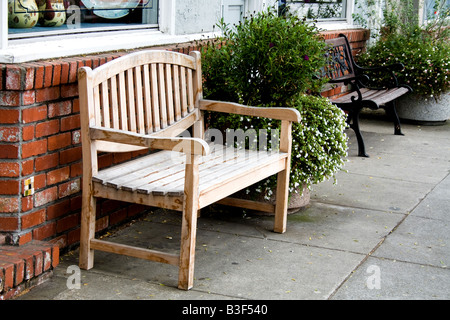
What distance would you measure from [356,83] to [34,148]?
4.12 m

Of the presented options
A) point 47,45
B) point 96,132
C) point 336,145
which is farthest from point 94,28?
point 336,145

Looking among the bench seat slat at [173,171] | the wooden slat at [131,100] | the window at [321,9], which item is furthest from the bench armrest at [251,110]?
the window at [321,9]

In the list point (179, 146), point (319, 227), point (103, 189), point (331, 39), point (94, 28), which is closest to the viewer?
point (179, 146)

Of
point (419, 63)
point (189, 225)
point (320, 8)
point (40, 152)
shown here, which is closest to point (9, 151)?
point (40, 152)

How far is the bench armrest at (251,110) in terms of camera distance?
13.8 feet

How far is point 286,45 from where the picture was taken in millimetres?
4355

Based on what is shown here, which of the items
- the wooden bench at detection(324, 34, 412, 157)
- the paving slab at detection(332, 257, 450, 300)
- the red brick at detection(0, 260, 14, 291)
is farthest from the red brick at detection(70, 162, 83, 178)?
the wooden bench at detection(324, 34, 412, 157)

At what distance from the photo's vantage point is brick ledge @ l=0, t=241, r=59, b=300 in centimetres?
320

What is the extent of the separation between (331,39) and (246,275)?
4339 millimetres

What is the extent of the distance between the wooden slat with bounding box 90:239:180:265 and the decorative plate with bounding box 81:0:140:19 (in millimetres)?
1509

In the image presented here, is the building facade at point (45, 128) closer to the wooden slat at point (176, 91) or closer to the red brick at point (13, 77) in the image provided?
the red brick at point (13, 77)

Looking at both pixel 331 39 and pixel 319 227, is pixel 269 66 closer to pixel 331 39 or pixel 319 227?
pixel 319 227

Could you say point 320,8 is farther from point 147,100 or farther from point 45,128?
point 45,128

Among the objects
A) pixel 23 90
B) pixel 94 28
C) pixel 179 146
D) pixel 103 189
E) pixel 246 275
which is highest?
pixel 94 28
